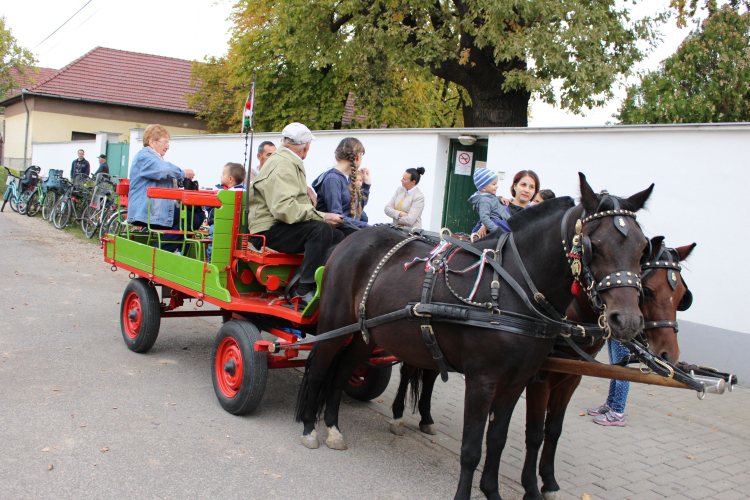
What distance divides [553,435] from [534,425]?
0.20m

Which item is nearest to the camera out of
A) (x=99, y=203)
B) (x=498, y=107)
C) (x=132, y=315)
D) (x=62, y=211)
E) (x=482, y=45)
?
(x=132, y=315)

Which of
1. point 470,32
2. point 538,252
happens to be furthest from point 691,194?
point 470,32

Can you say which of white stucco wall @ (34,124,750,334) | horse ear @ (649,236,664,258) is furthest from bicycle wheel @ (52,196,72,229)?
horse ear @ (649,236,664,258)

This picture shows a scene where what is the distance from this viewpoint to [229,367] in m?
4.61

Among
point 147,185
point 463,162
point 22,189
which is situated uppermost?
point 463,162

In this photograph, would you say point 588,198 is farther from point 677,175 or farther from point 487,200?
point 677,175

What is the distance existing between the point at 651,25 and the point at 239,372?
1405 centimetres

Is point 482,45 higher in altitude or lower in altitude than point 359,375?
higher

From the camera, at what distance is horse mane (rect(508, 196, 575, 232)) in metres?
3.28

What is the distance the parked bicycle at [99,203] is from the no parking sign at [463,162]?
7991 mm

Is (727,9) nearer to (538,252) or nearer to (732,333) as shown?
(732,333)

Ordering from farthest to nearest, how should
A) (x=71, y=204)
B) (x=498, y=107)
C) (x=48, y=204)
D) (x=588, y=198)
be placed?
(x=48, y=204), (x=71, y=204), (x=498, y=107), (x=588, y=198)

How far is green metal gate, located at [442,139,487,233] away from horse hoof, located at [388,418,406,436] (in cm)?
508

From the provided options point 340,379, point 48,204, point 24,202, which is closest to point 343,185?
point 340,379
